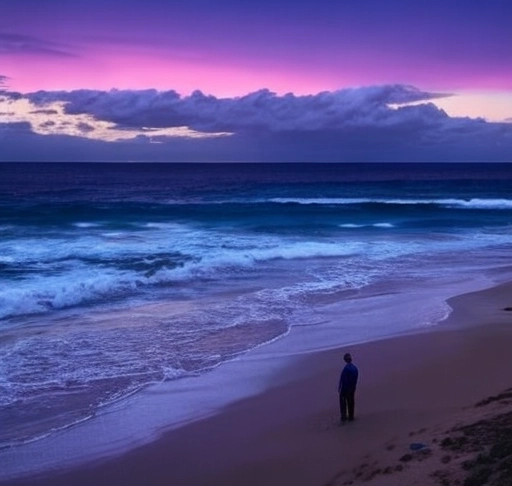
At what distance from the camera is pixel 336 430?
32.5 ft

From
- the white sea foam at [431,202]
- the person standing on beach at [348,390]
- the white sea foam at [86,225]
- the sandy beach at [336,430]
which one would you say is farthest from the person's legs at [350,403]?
the white sea foam at [431,202]

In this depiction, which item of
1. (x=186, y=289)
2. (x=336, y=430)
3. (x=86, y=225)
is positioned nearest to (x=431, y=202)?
(x=86, y=225)

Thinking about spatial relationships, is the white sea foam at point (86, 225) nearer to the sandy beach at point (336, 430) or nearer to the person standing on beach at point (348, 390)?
the sandy beach at point (336, 430)

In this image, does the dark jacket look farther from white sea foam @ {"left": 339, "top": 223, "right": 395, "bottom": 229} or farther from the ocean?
white sea foam @ {"left": 339, "top": 223, "right": 395, "bottom": 229}

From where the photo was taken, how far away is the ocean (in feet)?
41.5

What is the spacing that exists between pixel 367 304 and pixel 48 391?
9335 mm

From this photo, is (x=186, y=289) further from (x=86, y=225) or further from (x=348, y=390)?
(x=86, y=225)

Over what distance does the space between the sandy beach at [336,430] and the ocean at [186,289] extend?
5.09ft

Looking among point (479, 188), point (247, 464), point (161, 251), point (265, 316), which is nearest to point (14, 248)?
point (161, 251)

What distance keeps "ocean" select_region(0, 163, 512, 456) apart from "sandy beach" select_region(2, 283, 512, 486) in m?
1.55

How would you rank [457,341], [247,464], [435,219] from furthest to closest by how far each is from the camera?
[435,219] < [457,341] < [247,464]

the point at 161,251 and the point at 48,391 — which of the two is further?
the point at 161,251

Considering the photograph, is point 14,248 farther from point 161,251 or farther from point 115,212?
point 115,212

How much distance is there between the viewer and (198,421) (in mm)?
10539
